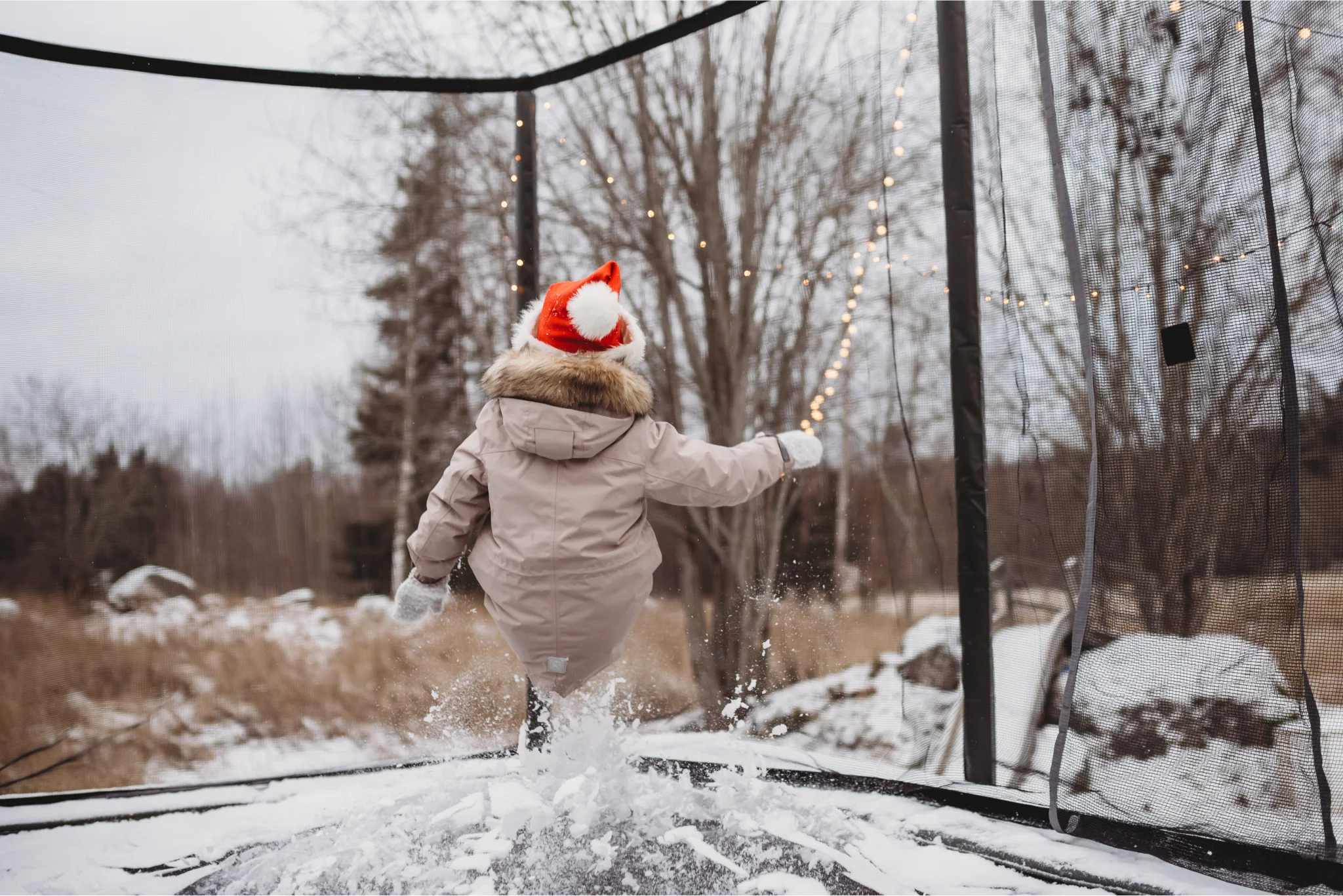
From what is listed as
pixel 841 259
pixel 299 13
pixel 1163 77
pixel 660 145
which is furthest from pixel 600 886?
pixel 299 13

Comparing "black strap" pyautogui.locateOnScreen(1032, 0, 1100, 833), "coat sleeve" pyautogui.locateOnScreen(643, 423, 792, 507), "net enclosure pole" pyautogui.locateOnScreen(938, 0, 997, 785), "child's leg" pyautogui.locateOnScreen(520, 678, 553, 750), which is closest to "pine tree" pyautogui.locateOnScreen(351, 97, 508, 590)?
"child's leg" pyautogui.locateOnScreen(520, 678, 553, 750)

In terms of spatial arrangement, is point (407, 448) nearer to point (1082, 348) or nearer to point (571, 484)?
point (571, 484)

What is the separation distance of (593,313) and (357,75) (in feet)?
5.28

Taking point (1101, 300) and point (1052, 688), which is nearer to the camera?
point (1101, 300)

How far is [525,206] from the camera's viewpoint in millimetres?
2945

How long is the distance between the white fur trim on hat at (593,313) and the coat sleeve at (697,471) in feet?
0.91

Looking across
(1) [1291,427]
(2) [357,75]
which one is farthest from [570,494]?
(2) [357,75]

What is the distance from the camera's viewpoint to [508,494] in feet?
6.30

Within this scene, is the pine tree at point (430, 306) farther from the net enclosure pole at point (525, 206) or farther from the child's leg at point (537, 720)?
the child's leg at point (537, 720)

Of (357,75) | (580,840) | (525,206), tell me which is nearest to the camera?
(580,840)

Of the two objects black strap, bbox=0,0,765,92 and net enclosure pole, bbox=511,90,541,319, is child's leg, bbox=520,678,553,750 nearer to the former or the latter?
net enclosure pole, bbox=511,90,541,319

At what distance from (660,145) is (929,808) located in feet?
8.07

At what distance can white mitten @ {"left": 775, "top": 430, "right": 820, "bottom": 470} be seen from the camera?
2.10 metres

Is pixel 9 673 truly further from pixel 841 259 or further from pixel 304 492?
pixel 841 259
